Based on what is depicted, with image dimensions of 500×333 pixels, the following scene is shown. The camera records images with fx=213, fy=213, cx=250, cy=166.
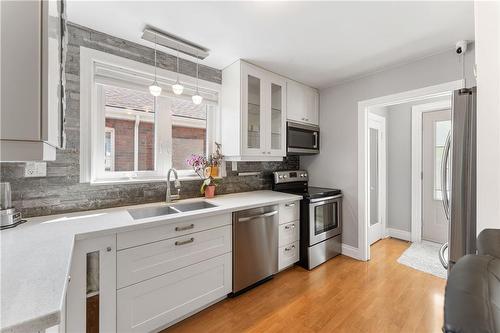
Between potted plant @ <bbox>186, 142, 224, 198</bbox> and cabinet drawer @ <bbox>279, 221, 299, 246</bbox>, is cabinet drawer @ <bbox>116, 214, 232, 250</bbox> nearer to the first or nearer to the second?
potted plant @ <bbox>186, 142, 224, 198</bbox>

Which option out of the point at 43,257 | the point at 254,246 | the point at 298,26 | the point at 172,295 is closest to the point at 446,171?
the point at 298,26

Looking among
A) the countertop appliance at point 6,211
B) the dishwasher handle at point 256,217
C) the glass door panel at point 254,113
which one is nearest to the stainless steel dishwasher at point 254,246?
the dishwasher handle at point 256,217

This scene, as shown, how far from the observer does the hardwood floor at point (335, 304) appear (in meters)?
1.67

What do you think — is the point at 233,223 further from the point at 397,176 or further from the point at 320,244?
the point at 397,176

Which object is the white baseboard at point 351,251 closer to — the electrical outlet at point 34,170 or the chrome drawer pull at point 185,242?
the chrome drawer pull at point 185,242

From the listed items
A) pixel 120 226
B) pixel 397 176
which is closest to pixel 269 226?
pixel 120 226

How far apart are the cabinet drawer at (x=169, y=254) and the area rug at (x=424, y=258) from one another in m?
2.37

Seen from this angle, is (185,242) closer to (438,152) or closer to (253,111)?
(253,111)

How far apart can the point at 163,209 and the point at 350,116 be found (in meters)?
2.58

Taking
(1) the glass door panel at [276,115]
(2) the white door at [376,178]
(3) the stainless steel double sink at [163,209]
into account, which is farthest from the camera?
(2) the white door at [376,178]

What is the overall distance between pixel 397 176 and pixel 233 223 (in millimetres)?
3099

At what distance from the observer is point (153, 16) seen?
1.61 meters

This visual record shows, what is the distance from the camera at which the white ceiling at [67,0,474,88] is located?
1516 millimetres

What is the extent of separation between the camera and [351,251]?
2854mm
